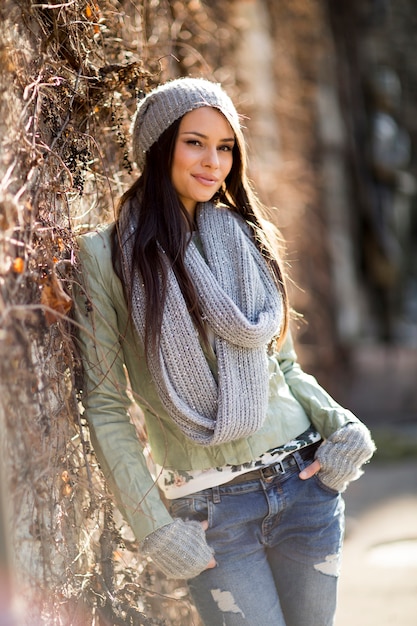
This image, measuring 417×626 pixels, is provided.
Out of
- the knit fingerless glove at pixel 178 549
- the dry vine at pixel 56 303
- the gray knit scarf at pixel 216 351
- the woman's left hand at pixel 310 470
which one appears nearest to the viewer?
the dry vine at pixel 56 303

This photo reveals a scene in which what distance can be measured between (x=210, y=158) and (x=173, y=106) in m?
0.17

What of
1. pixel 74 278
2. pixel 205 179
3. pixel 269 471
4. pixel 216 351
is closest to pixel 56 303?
pixel 74 278

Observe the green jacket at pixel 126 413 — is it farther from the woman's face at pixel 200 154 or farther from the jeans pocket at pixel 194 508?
the woman's face at pixel 200 154

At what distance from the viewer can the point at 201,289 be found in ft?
6.95

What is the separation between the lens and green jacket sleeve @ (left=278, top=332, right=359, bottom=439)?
2.29 m

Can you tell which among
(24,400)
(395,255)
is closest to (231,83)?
(24,400)

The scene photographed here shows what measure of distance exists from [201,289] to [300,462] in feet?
1.75

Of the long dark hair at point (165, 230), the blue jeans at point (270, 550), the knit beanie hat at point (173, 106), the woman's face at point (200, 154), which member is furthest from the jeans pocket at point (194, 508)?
the knit beanie hat at point (173, 106)

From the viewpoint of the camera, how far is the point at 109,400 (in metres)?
2.07

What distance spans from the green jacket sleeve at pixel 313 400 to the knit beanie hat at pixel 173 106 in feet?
2.09

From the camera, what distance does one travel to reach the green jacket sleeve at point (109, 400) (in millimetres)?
2014

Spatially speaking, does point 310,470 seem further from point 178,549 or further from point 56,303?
point 56,303

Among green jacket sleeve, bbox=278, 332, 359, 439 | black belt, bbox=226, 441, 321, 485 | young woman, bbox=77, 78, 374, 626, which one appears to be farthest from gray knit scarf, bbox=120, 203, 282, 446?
green jacket sleeve, bbox=278, 332, 359, 439

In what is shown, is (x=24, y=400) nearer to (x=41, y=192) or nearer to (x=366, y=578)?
(x=41, y=192)
